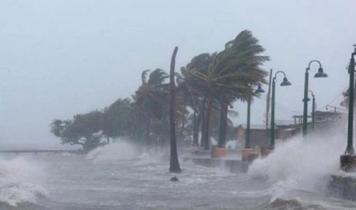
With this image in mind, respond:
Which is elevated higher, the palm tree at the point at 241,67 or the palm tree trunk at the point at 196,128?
the palm tree at the point at 241,67

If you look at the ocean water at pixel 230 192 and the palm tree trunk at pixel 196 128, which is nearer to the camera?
the ocean water at pixel 230 192

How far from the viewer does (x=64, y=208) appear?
2119 centimetres

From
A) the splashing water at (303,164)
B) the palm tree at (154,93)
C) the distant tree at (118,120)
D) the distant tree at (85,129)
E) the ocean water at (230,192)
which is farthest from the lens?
the distant tree at (85,129)

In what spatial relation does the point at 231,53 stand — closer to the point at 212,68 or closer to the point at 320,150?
the point at 212,68

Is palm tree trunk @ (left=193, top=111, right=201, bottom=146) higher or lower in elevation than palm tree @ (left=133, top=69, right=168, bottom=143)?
lower

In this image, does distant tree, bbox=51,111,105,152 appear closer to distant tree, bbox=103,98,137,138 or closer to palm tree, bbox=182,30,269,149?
distant tree, bbox=103,98,137,138

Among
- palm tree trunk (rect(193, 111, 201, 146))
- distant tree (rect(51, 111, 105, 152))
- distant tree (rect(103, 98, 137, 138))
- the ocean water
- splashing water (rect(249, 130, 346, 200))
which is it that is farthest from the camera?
distant tree (rect(51, 111, 105, 152))

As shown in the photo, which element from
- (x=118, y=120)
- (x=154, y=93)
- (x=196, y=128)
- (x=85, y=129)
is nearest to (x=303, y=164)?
(x=196, y=128)

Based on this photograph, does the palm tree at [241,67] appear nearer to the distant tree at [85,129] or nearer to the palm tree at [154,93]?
the palm tree at [154,93]

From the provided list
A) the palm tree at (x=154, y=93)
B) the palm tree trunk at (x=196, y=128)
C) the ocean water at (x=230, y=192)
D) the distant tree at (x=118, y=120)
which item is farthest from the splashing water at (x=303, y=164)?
the distant tree at (x=118, y=120)

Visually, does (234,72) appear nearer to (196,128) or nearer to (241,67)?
(241,67)

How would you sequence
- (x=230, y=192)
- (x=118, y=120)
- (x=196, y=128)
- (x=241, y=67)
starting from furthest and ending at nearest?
(x=118, y=120) < (x=196, y=128) < (x=241, y=67) < (x=230, y=192)

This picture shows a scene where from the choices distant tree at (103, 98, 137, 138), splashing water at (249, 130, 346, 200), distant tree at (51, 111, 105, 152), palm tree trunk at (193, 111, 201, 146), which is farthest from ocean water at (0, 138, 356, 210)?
distant tree at (51, 111, 105, 152)

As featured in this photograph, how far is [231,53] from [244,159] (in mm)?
13795
